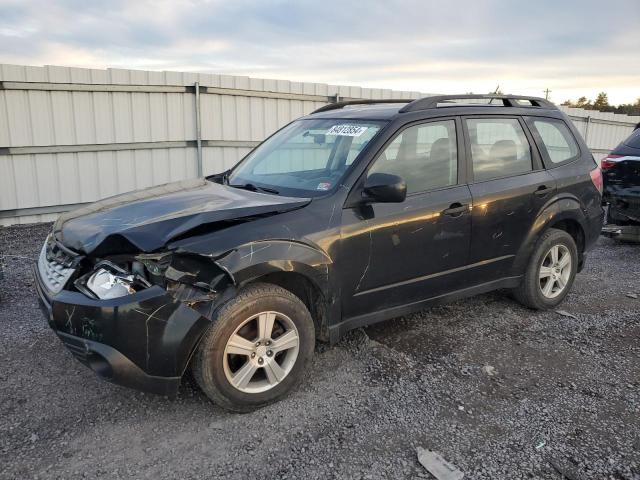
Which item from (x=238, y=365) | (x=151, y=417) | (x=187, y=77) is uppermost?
(x=187, y=77)

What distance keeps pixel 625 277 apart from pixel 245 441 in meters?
5.16

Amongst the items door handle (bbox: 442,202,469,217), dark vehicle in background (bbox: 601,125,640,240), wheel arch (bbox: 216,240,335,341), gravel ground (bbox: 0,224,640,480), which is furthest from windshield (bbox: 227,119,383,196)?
dark vehicle in background (bbox: 601,125,640,240)

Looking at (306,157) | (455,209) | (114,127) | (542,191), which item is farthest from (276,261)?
(114,127)

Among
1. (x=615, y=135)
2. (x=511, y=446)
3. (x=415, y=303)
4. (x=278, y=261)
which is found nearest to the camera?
(x=511, y=446)

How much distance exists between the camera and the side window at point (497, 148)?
413cm

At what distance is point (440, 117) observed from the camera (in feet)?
13.1

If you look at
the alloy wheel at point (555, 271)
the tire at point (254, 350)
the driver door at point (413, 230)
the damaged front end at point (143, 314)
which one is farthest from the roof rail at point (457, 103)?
the damaged front end at point (143, 314)

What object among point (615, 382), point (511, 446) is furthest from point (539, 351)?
point (511, 446)

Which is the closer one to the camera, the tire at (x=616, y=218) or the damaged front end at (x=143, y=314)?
the damaged front end at (x=143, y=314)

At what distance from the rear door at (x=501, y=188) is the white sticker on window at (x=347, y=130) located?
90 centimetres

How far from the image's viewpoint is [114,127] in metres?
8.82

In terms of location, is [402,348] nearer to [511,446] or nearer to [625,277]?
[511,446]

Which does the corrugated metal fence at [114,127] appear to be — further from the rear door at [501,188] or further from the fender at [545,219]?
the fender at [545,219]

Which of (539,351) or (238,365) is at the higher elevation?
(238,365)
